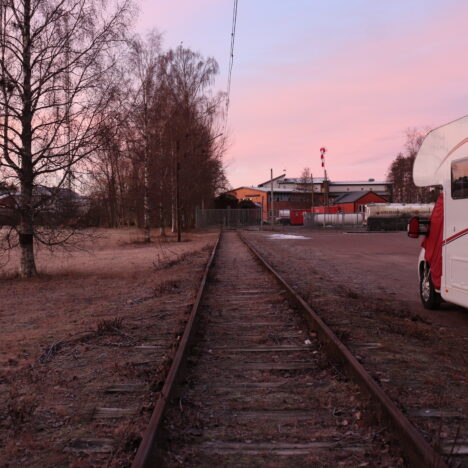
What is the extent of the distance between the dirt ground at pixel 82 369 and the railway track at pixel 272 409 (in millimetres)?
267

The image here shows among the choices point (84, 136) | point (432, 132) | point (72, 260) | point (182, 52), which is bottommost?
point (72, 260)

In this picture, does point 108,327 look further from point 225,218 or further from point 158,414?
point 225,218

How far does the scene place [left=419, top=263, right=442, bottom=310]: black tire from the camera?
8199 mm

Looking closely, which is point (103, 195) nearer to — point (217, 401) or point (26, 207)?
point (26, 207)

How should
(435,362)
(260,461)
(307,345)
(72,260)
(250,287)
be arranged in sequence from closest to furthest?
(260,461) → (435,362) → (307,345) → (250,287) → (72,260)

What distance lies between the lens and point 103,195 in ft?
49.9

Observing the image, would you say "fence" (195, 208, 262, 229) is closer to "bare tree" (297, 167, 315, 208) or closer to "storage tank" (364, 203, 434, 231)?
"storage tank" (364, 203, 434, 231)

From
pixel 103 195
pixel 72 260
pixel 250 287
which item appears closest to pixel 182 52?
pixel 72 260

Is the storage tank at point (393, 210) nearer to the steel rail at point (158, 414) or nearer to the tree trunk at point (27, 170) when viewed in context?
the tree trunk at point (27, 170)

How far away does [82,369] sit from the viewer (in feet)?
16.5

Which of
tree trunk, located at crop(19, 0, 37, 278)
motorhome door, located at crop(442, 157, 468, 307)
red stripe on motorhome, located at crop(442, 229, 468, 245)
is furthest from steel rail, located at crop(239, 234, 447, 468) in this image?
tree trunk, located at crop(19, 0, 37, 278)

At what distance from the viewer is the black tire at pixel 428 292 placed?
8.20m

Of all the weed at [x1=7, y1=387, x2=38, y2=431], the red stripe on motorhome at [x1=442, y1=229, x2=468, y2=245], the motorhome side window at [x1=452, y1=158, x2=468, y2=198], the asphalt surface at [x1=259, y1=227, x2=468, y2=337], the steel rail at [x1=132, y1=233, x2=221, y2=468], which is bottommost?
the asphalt surface at [x1=259, y1=227, x2=468, y2=337]

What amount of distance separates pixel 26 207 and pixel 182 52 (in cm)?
2694
